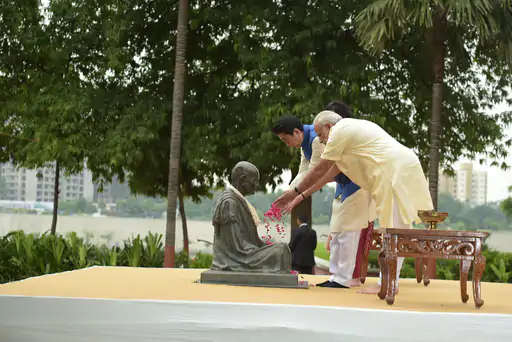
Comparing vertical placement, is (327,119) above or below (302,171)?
above

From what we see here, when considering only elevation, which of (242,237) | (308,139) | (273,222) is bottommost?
(242,237)

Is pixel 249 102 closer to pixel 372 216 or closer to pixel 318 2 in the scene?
pixel 318 2

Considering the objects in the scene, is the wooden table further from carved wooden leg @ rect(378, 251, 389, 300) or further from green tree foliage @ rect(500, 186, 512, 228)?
green tree foliage @ rect(500, 186, 512, 228)

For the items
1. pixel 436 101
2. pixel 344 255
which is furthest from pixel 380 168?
pixel 436 101

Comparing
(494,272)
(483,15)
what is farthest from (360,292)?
(483,15)

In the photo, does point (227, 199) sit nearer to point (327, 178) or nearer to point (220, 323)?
point (327, 178)

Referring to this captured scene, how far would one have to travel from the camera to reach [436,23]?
11.8m

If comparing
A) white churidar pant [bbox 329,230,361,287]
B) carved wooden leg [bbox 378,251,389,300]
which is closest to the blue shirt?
white churidar pant [bbox 329,230,361,287]

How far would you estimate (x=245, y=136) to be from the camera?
1336cm

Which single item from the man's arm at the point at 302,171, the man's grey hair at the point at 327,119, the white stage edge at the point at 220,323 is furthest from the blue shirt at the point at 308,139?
the white stage edge at the point at 220,323

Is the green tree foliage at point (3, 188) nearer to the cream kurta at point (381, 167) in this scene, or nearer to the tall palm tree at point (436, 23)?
the tall palm tree at point (436, 23)

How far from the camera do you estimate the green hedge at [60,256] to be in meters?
10.0

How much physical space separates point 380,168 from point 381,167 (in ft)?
0.04

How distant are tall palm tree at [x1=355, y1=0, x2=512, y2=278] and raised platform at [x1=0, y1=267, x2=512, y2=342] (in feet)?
18.0
